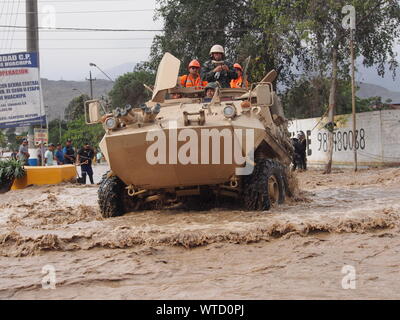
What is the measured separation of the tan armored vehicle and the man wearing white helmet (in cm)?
70

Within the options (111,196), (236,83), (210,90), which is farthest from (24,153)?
(210,90)

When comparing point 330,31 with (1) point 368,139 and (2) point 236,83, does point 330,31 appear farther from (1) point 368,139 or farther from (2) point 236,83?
(2) point 236,83

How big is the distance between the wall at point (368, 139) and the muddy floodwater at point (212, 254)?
10689 mm

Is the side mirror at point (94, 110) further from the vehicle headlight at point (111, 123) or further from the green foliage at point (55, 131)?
the green foliage at point (55, 131)

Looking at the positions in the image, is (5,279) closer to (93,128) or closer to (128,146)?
(128,146)

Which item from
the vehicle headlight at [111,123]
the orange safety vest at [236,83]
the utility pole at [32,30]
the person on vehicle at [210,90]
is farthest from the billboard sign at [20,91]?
the vehicle headlight at [111,123]

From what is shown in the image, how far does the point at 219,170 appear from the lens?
811 centimetres

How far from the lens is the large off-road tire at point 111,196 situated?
8.87 m

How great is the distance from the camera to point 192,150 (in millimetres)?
7848

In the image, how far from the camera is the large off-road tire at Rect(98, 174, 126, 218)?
29.1ft

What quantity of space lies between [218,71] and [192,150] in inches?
102

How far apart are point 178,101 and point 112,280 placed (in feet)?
15.9

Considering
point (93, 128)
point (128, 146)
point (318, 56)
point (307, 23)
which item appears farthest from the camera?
point (93, 128)
